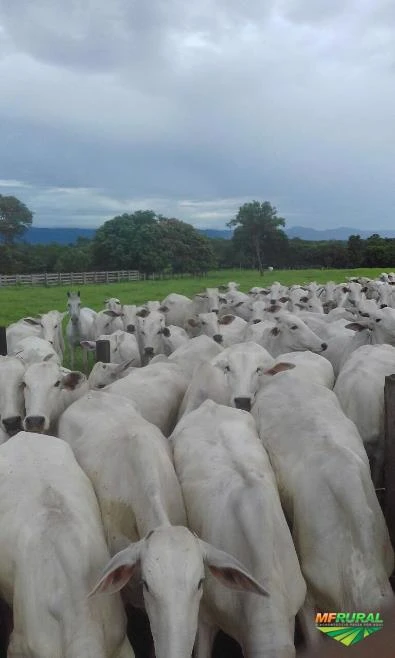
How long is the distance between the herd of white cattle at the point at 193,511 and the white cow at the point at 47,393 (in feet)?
0.05

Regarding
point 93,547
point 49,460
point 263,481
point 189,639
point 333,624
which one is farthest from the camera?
point 49,460

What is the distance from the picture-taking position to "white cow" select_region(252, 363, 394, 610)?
3922 mm

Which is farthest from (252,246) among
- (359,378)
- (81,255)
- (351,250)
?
(359,378)

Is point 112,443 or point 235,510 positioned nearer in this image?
point 235,510

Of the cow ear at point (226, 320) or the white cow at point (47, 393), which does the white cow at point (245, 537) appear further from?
the cow ear at point (226, 320)

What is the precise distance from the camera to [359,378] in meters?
6.33

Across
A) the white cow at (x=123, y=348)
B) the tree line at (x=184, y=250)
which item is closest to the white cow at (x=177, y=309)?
the white cow at (x=123, y=348)

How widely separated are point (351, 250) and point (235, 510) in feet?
180

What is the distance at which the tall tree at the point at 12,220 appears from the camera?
222ft

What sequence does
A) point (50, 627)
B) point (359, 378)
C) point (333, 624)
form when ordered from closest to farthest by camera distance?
point (333, 624) < point (50, 627) < point (359, 378)

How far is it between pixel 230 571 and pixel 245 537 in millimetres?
494

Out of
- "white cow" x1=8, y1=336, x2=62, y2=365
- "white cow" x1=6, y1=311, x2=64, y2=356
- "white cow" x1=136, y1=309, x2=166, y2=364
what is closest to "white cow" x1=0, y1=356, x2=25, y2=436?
"white cow" x1=8, y1=336, x2=62, y2=365

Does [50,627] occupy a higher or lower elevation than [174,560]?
lower

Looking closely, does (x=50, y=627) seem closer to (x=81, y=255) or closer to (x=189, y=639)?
(x=189, y=639)
